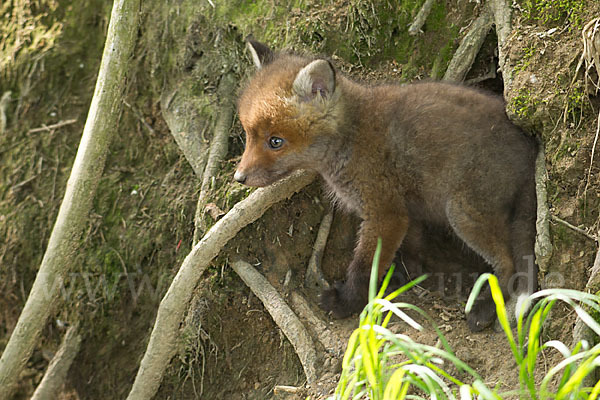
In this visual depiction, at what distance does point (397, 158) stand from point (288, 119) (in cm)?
76

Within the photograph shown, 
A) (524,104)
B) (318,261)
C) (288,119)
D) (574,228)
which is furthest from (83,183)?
(574,228)

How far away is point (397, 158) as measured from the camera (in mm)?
4363

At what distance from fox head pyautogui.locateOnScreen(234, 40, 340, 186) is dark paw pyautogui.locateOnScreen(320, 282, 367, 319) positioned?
35.0 inches

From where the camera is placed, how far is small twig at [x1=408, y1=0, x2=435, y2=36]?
15.7 ft

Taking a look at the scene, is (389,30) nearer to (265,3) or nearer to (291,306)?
(265,3)

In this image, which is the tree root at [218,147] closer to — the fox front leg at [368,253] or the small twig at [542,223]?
the fox front leg at [368,253]

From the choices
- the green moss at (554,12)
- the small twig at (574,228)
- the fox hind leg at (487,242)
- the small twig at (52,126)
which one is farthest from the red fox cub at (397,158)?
the small twig at (52,126)

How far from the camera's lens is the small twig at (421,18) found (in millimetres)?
4789

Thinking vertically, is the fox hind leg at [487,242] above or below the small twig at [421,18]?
below

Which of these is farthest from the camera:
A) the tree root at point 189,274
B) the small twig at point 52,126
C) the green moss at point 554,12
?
the small twig at point 52,126

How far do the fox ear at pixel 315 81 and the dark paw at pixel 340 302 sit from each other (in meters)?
1.31

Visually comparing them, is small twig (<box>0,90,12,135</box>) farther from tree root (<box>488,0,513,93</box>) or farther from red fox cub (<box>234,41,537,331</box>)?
tree root (<box>488,0,513,93</box>)

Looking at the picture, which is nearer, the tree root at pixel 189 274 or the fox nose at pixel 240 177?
the fox nose at pixel 240 177

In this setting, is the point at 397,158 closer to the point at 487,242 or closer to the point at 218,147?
the point at 487,242
